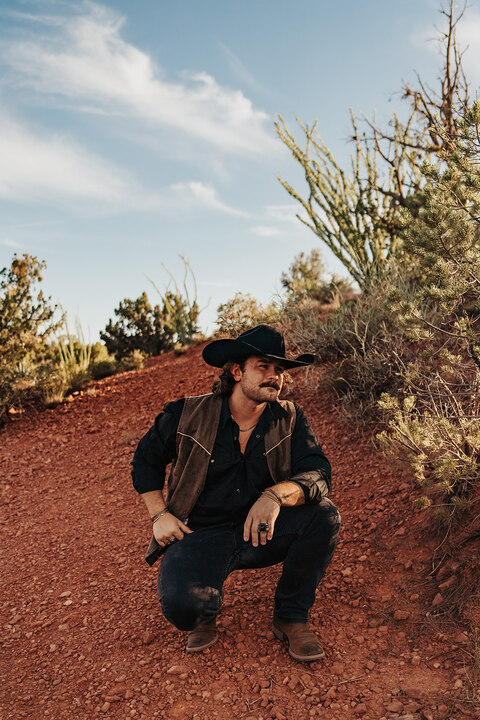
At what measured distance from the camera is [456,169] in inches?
138

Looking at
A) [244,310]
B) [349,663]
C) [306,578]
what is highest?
[244,310]

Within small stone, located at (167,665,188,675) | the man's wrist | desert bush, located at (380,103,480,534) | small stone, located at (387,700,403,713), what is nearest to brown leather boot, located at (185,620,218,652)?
small stone, located at (167,665,188,675)

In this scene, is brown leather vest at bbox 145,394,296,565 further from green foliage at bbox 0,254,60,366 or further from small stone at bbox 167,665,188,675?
green foliage at bbox 0,254,60,366

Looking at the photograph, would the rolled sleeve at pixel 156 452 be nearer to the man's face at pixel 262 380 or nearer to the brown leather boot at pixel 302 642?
the man's face at pixel 262 380

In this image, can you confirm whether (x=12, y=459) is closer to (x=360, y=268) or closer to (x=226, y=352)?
(x=226, y=352)

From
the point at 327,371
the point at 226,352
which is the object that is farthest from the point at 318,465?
the point at 327,371

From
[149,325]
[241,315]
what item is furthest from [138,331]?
[241,315]

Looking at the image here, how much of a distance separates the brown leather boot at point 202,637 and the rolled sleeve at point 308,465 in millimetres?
844

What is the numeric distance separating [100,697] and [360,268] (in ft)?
29.0

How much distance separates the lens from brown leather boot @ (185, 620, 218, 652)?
3016 mm

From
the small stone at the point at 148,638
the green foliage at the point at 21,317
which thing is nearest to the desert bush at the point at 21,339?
the green foliage at the point at 21,317

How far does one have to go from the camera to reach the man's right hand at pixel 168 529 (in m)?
3.00

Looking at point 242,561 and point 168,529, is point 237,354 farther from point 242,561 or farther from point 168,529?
point 242,561

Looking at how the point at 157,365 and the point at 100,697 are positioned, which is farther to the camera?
the point at 157,365
